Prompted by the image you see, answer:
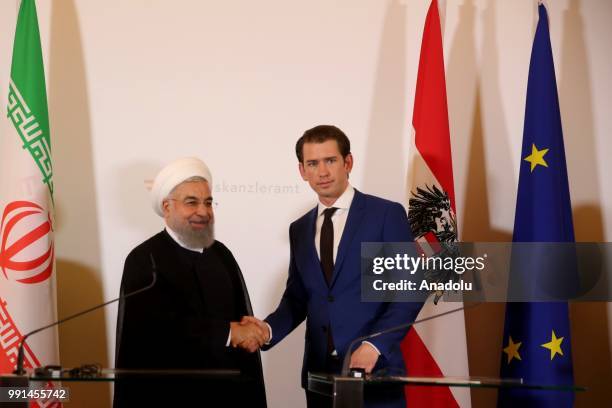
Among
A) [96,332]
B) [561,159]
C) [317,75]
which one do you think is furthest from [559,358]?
[96,332]

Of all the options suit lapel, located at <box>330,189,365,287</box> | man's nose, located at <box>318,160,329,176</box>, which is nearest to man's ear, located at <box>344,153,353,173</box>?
man's nose, located at <box>318,160,329,176</box>

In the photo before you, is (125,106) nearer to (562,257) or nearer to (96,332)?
(96,332)

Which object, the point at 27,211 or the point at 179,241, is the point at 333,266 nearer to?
the point at 179,241

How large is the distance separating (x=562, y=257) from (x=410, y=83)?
55.0 inches

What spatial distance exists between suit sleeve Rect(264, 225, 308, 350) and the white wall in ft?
0.92

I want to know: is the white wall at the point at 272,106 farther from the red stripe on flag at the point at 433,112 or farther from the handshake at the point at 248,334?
the handshake at the point at 248,334

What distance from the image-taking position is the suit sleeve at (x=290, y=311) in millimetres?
4504

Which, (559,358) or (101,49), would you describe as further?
(101,49)

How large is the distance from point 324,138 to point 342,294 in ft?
3.02

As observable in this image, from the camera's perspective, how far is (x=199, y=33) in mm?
4988

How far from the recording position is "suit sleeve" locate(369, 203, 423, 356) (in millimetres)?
3991

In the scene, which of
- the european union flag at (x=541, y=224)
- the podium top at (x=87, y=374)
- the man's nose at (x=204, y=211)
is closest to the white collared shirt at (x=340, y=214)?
the man's nose at (x=204, y=211)

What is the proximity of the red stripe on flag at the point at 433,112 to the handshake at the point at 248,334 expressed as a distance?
1.33 metres

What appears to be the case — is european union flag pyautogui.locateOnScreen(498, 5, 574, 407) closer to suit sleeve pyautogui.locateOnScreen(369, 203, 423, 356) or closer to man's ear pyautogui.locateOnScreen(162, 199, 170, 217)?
suit sleeve pyautogui.locateOnScreen(369, 203, 423, 356)
